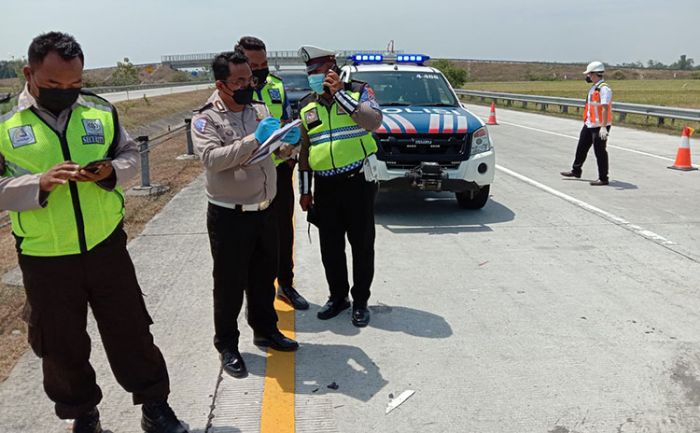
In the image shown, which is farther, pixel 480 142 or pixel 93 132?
pixel 480 142

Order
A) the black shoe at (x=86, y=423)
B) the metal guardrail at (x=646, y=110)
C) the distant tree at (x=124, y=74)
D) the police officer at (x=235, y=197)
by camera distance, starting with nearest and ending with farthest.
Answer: the black shoe at (x=86, y=423)
the police officer at (x=235, y=197)
the metal guardrail at (x=646, y=110)
the distant tree at (x=124, y=74)

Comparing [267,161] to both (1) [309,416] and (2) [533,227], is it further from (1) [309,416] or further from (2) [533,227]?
(2) [533,227]

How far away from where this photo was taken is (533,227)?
24.9 feet

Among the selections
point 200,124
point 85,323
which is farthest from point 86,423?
point 200,124

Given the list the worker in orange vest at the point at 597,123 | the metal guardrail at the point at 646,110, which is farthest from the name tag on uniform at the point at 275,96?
the metal guardrail at the point at 646,110

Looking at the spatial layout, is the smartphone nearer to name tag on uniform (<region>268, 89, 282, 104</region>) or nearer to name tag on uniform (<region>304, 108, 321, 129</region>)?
name tag on uniform (<region>304, 108, 321, 129</region>)

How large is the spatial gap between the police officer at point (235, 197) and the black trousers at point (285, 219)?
933 mm

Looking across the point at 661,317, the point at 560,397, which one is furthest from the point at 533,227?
the point at 560,397

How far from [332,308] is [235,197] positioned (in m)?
1.49

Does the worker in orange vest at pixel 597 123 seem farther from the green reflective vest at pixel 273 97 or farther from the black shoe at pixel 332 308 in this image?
the green reflective vest at pixel 273 97

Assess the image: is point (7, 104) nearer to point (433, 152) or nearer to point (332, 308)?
point (332, 308)

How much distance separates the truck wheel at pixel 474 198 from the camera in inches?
333

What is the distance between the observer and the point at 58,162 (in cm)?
284

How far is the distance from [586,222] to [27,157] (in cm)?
655
